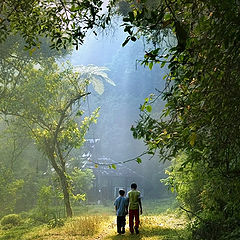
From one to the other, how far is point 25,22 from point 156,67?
59341 mm

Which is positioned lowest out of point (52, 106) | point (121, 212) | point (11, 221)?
point (11, 221)

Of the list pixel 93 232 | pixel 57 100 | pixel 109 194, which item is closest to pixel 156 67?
pixel 109 194

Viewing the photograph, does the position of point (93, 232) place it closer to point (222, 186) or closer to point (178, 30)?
point (222, 186)

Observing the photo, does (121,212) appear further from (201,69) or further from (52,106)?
(52,106)

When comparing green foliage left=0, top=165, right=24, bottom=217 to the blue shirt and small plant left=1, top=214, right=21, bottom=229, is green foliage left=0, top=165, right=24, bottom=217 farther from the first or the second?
the blue shirt

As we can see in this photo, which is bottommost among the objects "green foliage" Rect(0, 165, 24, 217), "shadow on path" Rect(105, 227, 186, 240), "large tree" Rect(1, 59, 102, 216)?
"shadow on path" Rect(105, 227, 186, 240)

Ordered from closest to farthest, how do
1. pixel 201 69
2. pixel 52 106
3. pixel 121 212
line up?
pixel 201 69 → pixel 121 212 → pixel 52 106

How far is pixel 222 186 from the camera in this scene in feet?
15.3

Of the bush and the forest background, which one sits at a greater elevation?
the forest background

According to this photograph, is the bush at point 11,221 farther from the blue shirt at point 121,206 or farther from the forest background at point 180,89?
the blue shirt at point 121,206

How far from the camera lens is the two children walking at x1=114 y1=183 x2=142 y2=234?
9133 millimetres

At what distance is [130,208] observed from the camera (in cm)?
916

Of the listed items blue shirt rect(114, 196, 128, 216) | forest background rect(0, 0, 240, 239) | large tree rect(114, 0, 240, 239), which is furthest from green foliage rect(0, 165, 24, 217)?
large tree rect(114, 0, 240, 239)

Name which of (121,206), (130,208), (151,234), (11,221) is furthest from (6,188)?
(151,234)
